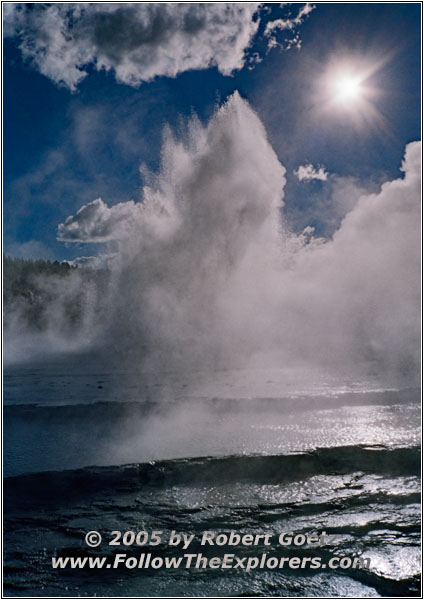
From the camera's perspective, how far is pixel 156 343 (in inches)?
656

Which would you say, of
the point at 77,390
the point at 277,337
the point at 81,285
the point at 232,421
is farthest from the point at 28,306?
the point at 232,421

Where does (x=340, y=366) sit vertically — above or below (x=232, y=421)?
above

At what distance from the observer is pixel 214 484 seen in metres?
3.72

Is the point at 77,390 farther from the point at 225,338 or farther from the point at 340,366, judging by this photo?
the point at 225,338

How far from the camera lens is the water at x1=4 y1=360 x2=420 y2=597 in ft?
8.32

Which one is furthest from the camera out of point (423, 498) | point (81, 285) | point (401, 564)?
point (81, 285)

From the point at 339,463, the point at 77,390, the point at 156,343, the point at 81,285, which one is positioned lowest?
the point at 339,463

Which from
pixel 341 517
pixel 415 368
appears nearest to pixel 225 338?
pixel 415 368

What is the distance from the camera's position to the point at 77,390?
25.1 ft

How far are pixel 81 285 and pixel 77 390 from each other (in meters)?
36.1

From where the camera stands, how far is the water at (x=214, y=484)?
8.32 ft

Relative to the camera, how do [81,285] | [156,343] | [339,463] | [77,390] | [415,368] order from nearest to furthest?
[339,463] → [77,390] → [415,368] → [156,343] → [81,285]

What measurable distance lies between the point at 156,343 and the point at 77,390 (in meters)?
9.03

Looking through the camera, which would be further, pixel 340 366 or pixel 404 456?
pixel 340 366
